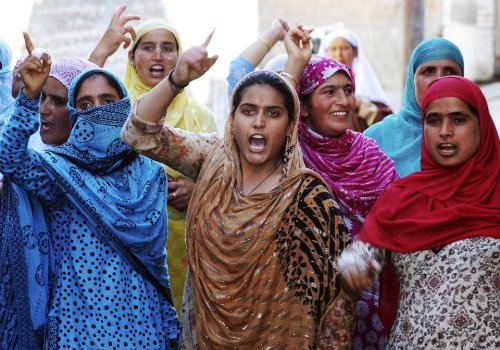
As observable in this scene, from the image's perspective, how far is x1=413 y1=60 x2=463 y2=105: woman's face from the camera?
5.35 metres

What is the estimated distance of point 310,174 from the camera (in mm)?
4164

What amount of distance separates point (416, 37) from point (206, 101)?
306 centimetres

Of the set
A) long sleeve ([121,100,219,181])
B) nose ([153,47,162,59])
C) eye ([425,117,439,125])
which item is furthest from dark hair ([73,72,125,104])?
nose ([153,47,162,59])

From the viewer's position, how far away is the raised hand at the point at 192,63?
4.10 metres

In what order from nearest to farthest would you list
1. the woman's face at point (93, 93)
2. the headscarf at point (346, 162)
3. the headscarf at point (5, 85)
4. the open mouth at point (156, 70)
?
the woman's face at point (93, 93)
the headscarf at point (346, 162)
the headscarf at point (5, 85)
the open mouth at point (156, 70)

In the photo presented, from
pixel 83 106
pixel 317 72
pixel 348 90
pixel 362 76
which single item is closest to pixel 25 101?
pixel 83 106

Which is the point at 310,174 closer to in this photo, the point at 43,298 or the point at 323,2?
the point at 43,298

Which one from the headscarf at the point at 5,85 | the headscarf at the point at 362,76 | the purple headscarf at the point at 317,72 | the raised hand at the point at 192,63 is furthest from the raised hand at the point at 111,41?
the headscarf at the point at 362,76

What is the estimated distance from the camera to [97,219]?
436 centimetres

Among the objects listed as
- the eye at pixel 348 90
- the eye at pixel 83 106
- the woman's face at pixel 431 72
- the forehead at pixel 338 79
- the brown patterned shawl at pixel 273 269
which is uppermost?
the woman's face at pixel 431 72

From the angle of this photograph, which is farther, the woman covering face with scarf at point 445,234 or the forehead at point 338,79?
the forehead at point 338,79

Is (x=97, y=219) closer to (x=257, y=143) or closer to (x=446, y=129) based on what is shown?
(x=257, y=143)

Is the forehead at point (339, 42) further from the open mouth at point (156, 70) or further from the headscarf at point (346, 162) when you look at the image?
the headscarf at point (346, 162)

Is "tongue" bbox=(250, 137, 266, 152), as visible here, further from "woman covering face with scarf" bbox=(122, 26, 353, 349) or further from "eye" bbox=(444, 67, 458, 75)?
"eye" bbox=(444, 67, 458, 75)
